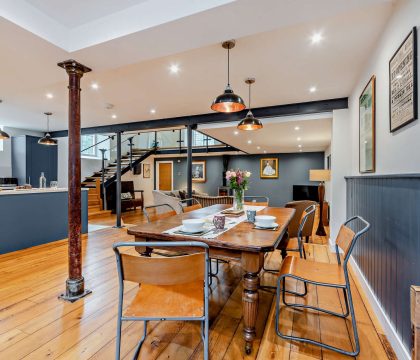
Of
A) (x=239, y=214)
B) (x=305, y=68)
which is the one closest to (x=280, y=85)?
(x=305, y=68)

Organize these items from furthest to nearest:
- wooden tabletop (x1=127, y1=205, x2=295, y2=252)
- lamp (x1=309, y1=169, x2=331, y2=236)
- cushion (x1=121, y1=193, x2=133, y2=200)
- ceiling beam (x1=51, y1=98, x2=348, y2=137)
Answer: cushion (x1=121, y1=193, x2=133, y2=200), lamp (x1=309, y1=169, x2=331, y2=236), ceiling beam (x1=51, y1=98, x2=348, y2=137), wooden tabletop (x1=127, y1=205, x2=295, y2=252)

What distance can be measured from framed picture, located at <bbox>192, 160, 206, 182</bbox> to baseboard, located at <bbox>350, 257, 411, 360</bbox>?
8.50 metres

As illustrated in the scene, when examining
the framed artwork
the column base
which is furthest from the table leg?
the framed artwork

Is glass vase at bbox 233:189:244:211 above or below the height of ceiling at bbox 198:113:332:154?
below

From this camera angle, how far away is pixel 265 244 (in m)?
1.59

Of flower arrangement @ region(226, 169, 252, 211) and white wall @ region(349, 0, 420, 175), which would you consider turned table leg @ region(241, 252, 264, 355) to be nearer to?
white wall @ region(349, 0, 420, 175)

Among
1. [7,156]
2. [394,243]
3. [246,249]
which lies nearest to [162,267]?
[246,249]

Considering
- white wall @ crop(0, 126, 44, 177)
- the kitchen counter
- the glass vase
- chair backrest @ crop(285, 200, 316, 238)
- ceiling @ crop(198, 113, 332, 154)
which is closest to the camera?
the glass vase

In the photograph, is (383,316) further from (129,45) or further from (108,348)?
(129,45)

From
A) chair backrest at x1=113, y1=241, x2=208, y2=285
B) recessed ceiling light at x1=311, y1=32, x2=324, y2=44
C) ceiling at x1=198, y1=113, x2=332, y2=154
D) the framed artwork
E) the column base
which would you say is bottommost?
the column base

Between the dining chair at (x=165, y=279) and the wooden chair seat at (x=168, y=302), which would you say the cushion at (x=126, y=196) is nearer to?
the wooden chair seat at (x=168, y=302)

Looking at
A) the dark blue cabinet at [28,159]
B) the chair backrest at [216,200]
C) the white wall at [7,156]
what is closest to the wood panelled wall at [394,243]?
the chair backrest at [216,200]

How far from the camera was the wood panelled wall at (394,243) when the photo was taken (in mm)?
1479

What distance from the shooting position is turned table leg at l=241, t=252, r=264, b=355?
1597 mm
